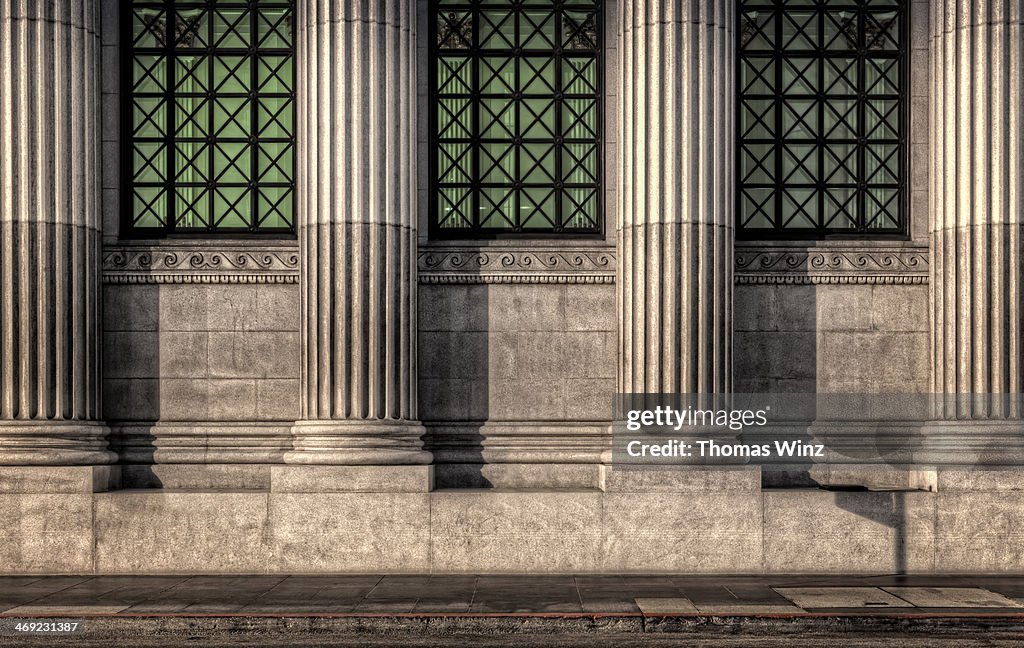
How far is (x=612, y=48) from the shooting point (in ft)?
63.8

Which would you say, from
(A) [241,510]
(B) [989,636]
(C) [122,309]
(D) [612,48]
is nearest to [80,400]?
(C) [122,309]

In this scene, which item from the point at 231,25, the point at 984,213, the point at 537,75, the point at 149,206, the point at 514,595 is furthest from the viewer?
the point at 537,75

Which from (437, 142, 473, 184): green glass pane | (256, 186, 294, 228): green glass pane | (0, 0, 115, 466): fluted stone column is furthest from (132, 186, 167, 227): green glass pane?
(437, 142, 473, 184): green glass pane

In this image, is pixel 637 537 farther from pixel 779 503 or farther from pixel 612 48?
pixel 612 48

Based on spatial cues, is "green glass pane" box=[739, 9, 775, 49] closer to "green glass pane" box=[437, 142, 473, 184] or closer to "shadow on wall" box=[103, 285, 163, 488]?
"green glass pane" box=[437, 142, 473, 184]

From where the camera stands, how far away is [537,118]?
19.7 metres

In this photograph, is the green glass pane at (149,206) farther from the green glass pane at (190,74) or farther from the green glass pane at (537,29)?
the green glass pane at (537,29)

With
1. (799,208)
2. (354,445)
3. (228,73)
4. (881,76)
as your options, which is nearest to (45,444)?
(354,445)

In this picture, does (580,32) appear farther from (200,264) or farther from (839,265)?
(200,264)

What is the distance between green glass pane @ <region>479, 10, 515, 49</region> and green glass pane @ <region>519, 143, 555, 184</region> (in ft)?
6.06

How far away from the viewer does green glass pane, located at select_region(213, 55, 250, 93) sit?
19.6 m

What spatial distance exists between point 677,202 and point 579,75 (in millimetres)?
3085

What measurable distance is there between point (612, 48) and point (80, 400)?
10766 mm

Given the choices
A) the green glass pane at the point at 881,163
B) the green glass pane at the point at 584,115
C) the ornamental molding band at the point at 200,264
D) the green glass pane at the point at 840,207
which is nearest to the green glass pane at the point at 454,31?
the green glass pane at the point at 584,115
